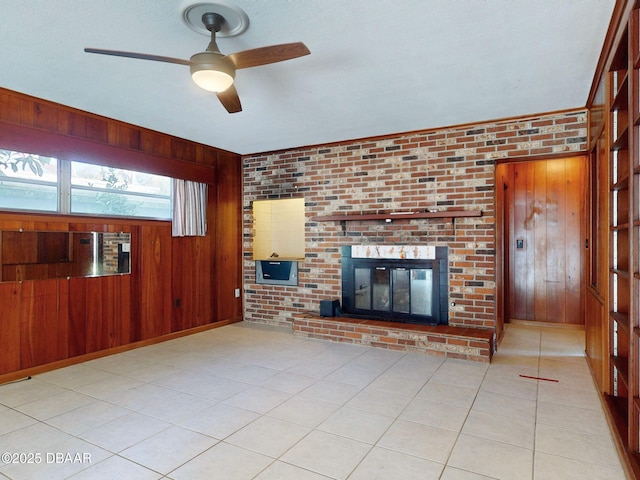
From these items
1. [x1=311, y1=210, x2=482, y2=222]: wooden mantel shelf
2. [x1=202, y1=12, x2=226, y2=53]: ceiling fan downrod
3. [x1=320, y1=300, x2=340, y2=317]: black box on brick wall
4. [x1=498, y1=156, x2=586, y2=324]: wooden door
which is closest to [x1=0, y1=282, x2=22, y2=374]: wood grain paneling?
[x1=202, y1=12, x2=226, y2=53]: ceiling fan downrod

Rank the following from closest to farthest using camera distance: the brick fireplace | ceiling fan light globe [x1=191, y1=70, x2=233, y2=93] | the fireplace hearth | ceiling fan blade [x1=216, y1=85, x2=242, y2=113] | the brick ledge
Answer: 1. ceiling fan light globe [x1=191, y1=70, x2=233, y2=93]
2. ceiling fan blade [x1=216, y1=85, x2=242, y2=113]
3. the brick ledge
4. the brick fireplace
5. the fireplace hearth

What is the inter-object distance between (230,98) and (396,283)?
2741mm

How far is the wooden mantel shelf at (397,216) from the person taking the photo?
3.99m

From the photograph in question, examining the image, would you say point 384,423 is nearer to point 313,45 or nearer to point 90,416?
point 90,416

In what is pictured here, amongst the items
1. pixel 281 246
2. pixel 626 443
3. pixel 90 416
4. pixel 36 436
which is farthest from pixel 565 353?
pixel 36 436

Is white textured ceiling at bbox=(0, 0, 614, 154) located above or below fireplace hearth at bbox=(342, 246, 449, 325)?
above

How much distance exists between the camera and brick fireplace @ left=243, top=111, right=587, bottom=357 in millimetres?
3973

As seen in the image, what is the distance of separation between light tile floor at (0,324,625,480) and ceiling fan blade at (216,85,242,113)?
211 centimetres

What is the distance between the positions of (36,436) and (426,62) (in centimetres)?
343

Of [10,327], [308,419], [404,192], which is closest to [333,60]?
[404,192]

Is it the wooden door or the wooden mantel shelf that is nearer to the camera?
the wooden mantel shelf

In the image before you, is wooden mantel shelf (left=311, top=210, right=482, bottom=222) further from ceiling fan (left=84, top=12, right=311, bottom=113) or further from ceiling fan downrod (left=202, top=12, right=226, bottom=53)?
ceiling fan downrod (left=202, top=12, right=226, bottom=53)

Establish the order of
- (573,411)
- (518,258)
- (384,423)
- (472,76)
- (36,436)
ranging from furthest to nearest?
→ (518,258), (472,76), (573,411), (384,423), (36,436)

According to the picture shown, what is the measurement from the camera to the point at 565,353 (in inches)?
156
